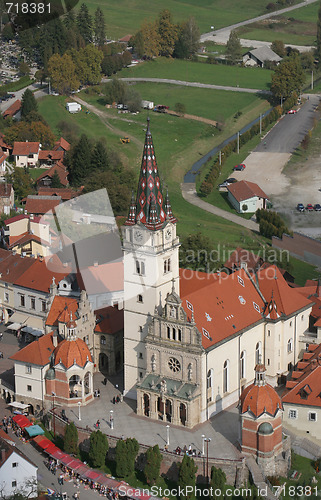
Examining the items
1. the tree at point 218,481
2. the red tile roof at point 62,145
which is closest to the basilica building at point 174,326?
the tree at point 218,481

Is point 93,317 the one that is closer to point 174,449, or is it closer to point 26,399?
point 26,399

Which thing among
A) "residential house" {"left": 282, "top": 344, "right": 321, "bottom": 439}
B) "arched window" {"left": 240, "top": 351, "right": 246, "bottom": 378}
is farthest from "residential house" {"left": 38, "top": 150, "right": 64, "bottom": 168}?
"residential house" {"left": 282, "top": 344, "right": 321, "bottom": 439}

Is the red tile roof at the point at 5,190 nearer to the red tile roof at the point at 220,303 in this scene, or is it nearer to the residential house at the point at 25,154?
the residential house at the point at 25,154

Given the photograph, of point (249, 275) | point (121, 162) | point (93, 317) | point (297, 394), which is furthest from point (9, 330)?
point (121, 162)

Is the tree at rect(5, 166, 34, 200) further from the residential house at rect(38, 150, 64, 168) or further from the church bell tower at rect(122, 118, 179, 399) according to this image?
the church bell tower at rect(122, 118, 179, 399)

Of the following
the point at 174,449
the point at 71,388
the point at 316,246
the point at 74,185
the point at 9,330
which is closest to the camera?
the point at 174,449

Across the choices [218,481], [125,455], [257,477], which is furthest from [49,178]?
[218,481]
